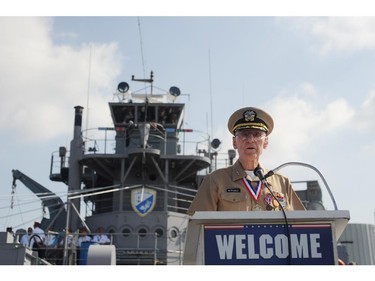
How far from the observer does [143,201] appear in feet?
47.4

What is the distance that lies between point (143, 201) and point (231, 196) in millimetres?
11730

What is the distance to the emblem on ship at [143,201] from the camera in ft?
46.6

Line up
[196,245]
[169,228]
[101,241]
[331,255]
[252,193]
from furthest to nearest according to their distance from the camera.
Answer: [169,228]
[101,241]
[252,193]
[196,245]
[331,255]

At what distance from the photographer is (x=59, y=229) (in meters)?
17.1

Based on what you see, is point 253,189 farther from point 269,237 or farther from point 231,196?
point 269,237

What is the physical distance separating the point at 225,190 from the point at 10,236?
8.23 meters

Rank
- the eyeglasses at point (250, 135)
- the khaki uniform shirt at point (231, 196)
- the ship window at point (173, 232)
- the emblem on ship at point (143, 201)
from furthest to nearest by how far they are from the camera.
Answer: the ship window at point (173, 232), the emblem on ship at point (143, 201), the eyeglasses at point (250, 135), the khaki uniform shirt at point (231, 196)

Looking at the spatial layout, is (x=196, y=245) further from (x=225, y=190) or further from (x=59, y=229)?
(x=59, y=229)

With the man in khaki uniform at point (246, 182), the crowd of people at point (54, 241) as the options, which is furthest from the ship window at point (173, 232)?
the man in khaki uniform at point (246, 182)

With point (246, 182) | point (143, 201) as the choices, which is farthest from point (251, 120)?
point (143, 201)

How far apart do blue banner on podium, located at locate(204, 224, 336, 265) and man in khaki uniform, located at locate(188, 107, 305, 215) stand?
77 cm

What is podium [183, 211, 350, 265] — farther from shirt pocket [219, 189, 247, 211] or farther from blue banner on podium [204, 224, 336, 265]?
shirt pocket [219, 189, 247, 211]

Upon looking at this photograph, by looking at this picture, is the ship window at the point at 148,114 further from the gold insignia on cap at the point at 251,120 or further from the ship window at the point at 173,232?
the gold insignia on cap at the point at 251,120

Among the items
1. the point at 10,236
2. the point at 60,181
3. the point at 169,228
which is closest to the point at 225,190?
the point at 10,236
